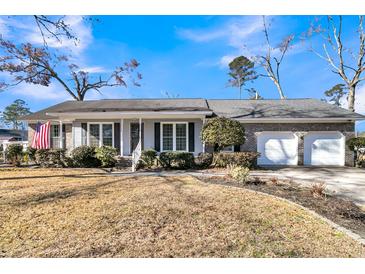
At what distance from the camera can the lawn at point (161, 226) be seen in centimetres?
334

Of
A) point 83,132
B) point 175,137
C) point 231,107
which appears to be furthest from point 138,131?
point 231,107

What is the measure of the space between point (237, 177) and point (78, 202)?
4.97 metres

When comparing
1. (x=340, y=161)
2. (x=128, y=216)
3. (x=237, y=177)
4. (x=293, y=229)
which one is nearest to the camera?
(x=293, y=229)

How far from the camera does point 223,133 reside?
39.7ft

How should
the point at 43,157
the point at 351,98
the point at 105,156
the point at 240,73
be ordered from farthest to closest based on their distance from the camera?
the point at 240,73 → the point at 351,98 → the point at 43,157 → the point at 105,156

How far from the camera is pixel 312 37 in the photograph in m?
22.0

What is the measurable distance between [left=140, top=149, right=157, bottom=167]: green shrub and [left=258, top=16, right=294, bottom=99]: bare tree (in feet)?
66.4

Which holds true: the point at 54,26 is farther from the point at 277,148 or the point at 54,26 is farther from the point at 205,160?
the point at 277,148

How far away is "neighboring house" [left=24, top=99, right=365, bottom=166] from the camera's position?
45.4ft

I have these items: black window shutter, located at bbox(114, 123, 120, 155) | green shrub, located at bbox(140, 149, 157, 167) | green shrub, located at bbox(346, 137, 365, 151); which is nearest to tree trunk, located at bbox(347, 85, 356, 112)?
green shrub, located at bbox(346, 137, 365, 151)

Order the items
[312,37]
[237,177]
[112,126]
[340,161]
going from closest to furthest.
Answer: [237,177] < [340,161] < [112,126] < [312,37]

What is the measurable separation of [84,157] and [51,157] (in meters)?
2.04
